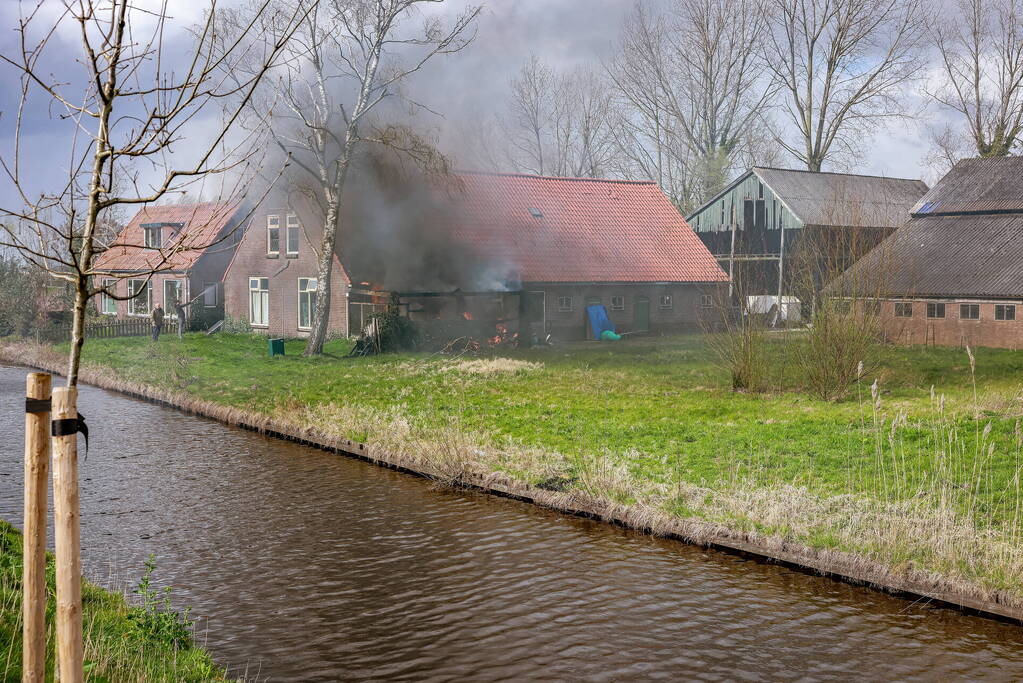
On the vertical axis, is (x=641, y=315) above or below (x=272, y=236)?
below

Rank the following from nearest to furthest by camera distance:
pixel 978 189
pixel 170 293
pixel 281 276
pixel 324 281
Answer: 1. pixel 324 281
2. pixel 281 276
3. pixel 978 189
4. pixel 170 293

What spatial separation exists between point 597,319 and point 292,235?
12.3 m

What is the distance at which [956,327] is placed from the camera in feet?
108

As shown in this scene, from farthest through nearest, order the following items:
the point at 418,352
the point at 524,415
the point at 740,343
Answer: the point at 418,352 → the point at 740,343 → the point at 524,415

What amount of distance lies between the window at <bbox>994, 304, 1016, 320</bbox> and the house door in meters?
12.5

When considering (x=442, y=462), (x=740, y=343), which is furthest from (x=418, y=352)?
(x=442, y=462)

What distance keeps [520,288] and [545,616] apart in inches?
954

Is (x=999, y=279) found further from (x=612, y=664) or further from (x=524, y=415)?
(x=612, y=664)

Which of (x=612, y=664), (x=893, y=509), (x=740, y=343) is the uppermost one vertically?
(x=740, y=343)

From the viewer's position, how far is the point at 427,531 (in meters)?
12.2

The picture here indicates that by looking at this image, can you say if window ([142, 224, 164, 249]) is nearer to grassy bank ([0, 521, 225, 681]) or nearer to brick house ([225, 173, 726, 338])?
brick house ([225, 173, 726, 338])

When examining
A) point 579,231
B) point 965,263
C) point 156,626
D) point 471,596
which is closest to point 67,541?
point 156,626

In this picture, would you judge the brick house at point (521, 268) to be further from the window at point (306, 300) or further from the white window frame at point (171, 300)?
the white window frame at point (171, 300)

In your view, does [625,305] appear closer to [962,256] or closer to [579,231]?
[579,231]
